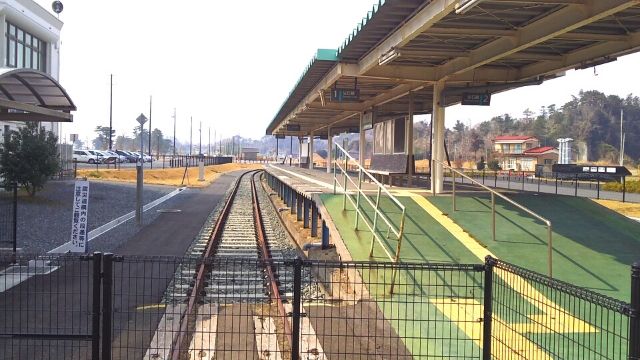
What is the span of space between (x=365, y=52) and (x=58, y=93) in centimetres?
811

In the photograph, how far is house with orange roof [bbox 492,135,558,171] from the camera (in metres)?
76.7

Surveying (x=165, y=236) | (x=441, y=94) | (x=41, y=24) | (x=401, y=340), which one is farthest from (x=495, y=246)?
(x=41, y=24)

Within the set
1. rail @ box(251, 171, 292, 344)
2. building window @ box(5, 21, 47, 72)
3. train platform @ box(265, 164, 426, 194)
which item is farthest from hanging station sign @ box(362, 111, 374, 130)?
building window @ box(5, 21, 47, 72)

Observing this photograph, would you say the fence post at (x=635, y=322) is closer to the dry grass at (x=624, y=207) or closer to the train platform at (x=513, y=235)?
the train platform at (x=513, y=235)

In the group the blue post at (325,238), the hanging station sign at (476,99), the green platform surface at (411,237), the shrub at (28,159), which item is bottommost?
the blue post at (325,238)

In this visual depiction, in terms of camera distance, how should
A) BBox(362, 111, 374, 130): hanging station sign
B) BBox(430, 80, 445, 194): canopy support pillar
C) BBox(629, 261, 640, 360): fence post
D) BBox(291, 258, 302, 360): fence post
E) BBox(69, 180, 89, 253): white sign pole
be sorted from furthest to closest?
BBox(362, 111, 374, 130): hanging station sign, BBox(430, 80, 445, 194): canopy support pillar, BBox(69, 180, 89, 253): white sign pole, BBox(291, 258, 302, 360): fence post, BBox(629, 261, 640, 360): fence post

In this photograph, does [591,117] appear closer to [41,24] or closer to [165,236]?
[41,24]

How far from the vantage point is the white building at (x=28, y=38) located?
31.4 metres

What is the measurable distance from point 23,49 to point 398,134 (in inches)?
974

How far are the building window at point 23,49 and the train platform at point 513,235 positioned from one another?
25696mm

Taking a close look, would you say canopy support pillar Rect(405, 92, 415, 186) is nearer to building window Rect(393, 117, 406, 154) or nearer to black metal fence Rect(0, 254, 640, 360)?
building window Rect(393, 117, 406, 154)

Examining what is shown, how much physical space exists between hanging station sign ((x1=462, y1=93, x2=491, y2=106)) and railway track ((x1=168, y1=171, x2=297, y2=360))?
6519mm

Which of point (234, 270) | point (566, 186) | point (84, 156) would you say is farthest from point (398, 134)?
point (84, 156)

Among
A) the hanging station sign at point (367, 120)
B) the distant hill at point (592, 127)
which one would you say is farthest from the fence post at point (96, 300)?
the distant hill at point (592, 127)
